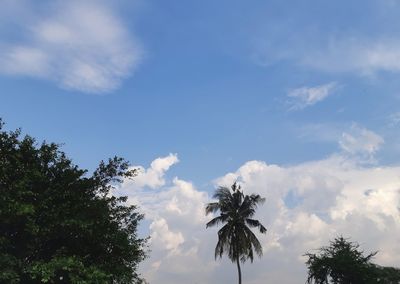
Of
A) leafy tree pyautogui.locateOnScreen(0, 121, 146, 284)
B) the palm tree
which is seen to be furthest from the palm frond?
leafy tree pyautogui.locateOnScreen(0, 121, 146, 284)

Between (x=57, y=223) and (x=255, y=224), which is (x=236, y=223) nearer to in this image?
(x=255, y=224)

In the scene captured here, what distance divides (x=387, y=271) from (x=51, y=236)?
46.1 m

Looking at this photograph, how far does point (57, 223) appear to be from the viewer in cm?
2780

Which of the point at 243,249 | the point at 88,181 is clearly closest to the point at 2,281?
the point at 88,181

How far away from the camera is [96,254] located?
3094cm

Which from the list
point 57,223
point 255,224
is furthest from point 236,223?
point 57,223

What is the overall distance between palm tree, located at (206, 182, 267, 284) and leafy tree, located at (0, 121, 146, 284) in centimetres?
2062

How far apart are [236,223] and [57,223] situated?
1105 inches

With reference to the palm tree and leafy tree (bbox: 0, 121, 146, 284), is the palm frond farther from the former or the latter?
leafy tree (bbox: 0, 121, 146, 284)

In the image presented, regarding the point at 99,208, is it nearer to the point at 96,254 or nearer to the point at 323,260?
the point at 96,254

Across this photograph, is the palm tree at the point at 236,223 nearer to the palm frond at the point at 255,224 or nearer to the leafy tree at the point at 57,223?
the palm frond at the point at 255,224

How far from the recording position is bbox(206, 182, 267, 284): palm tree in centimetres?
5223

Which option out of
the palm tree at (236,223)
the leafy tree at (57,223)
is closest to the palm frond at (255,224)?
the palm tree at (236,223)

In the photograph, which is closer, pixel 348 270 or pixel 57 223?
pixel 57 223
